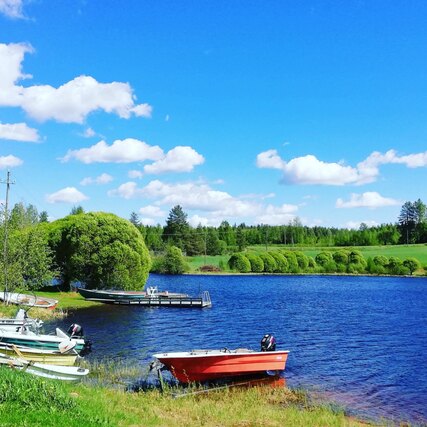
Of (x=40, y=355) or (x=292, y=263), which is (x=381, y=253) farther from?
(x=40, y=355)

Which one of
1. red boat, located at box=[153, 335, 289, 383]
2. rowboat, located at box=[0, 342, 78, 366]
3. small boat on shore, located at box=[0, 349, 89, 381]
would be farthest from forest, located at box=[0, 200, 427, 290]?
red boat, located at box=[153, 335, 289, 383]

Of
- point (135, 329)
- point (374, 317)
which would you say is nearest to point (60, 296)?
point (135, 329)

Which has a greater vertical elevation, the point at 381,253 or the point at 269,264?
the point at 381,253

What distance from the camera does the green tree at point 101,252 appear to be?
209ft

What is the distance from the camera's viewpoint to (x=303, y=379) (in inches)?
1082

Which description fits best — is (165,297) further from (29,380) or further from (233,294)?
(29,380)

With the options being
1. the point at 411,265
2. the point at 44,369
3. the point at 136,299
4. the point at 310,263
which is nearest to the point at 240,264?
the point at 310,263

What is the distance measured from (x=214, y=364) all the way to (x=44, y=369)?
27.4ft

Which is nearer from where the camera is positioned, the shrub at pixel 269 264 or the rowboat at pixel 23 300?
the rowboat at pixel 23 300

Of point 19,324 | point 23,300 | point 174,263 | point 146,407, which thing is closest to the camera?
point 146,407

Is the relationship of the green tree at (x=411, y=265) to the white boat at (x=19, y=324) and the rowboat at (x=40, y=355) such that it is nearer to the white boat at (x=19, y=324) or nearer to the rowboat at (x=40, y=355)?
the white boat at (x=19, y=324)

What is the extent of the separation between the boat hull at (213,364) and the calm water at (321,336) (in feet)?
7.26

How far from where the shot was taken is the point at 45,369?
22.7 metres

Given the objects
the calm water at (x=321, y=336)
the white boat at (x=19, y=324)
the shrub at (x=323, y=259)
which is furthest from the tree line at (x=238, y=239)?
the white boat at (x=19, y=324)
